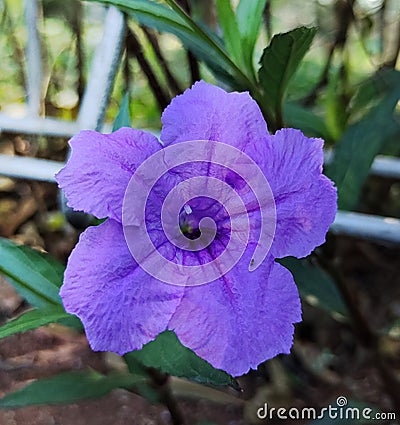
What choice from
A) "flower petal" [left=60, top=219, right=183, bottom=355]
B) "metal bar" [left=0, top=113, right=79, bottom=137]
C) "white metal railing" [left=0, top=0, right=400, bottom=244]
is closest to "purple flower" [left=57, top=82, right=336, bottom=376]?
"flower petal" [left=60, top=219, right=183, bottom=355]

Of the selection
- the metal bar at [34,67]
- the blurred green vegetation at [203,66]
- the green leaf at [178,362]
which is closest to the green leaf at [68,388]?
the green leaf at [178,362]

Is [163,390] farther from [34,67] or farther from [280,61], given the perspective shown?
[34,67]

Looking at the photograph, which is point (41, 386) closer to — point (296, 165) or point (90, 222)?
point (90, 222)

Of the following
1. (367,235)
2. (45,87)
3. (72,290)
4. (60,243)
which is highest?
(72,290)

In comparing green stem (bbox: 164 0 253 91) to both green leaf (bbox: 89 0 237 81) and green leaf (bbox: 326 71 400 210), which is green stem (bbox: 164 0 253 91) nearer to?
green leaf (bbox: 89 0 237 81)

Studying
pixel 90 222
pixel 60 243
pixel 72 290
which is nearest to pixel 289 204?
pixel 72 290

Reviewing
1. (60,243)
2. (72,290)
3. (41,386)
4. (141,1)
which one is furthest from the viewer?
(60,243)

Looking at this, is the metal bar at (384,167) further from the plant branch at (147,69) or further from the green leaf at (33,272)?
the green leaf at (33,272)
